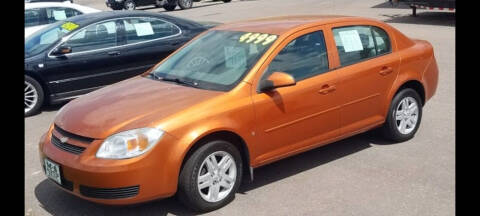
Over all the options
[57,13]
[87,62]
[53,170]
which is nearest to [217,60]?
[53,170]

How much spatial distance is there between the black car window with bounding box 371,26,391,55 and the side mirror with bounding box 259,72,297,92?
148 centimetres

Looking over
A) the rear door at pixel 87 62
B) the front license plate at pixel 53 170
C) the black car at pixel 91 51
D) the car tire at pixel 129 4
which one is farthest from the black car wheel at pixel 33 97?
the car tire at pixel 129 4

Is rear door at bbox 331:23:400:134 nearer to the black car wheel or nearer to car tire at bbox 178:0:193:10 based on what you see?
the black car wheel

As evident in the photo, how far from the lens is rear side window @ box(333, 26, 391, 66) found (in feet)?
16.2

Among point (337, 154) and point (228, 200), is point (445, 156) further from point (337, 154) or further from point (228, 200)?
point (228, 200)

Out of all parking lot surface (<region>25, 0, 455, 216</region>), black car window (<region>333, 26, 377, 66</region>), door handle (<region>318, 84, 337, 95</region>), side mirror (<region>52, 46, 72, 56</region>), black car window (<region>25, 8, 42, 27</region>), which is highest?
black car window (<region>25, 8, 42, 27</region>)

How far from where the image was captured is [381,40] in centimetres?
532

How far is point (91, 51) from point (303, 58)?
407 cm

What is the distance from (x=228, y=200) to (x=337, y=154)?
156 centimetres

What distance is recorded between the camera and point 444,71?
887cm

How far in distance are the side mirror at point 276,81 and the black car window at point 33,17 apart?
8.07 metres

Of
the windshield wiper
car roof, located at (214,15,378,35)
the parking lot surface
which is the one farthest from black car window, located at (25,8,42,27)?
the windshield wiper

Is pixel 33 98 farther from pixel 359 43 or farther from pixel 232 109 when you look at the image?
pixel 359 43
